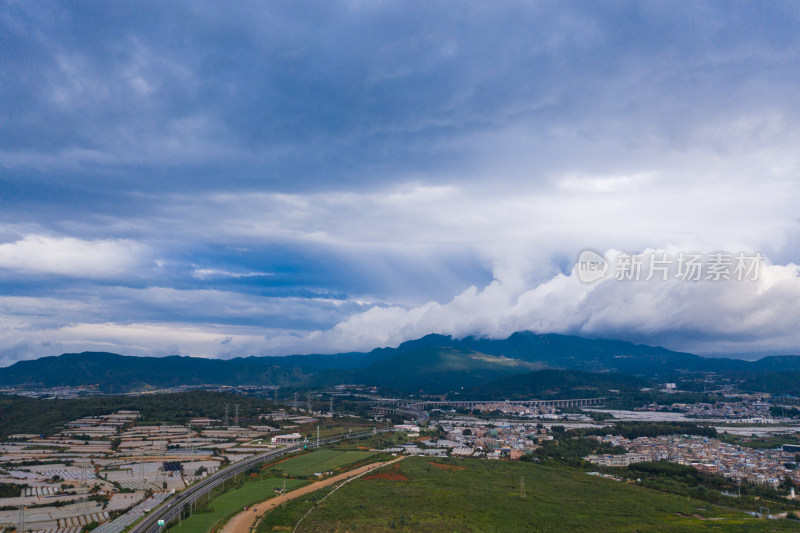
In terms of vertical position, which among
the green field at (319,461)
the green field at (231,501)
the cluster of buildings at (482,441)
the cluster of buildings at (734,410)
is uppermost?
the green field at (231,501)

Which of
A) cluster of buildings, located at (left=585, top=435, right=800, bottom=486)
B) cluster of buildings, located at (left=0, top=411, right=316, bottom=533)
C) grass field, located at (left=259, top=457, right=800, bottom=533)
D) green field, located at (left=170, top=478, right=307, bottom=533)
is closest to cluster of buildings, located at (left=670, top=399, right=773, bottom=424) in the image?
cluster of buildings, located at (left=585, top=435, right=800, bottom=486)

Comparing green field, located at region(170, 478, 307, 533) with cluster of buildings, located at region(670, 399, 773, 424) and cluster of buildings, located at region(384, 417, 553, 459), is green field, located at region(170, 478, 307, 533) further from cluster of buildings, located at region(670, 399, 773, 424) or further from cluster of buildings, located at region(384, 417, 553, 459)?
cluster of buildings, located at region(670, 399, 773, 424)

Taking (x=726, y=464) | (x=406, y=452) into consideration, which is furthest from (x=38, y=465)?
(x=726, y=464)

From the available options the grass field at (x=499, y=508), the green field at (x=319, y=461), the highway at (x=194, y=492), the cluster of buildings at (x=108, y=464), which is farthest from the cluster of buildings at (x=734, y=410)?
the highway at (x=194, y=492)

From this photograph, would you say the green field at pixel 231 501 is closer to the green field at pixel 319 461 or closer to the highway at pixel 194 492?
the highway at pixel 194 492

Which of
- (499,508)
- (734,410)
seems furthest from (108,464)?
(734,410)

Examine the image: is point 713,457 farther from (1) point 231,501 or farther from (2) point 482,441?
(1) point 231,501

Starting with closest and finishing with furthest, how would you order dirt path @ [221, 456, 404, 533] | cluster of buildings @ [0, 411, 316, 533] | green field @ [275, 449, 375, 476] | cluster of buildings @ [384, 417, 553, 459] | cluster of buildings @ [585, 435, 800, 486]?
dirt path @ [221, 456, 404, 533] < cluster of buildings @ [0, 411, 316, 533] < green field @ [275, 449, 375, 476] < cluster of buildings @ [585, 435, 800, 486] < cluster of buildings @ [384, 417, 553, 459]
